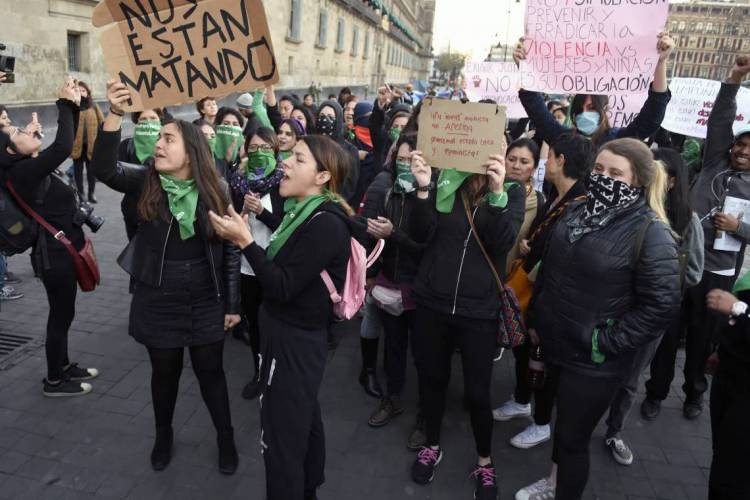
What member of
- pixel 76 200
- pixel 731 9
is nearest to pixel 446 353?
pixel 76 200

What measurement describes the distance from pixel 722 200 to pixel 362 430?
Answer: 9.84ft

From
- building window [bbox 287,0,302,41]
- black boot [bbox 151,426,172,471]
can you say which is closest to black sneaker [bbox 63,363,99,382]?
black boot [bbox 151,426,172,471]

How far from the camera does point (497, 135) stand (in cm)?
261

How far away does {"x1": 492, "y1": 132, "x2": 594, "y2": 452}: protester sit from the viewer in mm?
3086

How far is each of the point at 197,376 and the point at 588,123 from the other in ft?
11.1

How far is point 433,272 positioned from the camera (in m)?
2.94

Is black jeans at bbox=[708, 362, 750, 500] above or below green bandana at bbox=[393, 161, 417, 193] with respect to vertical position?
below

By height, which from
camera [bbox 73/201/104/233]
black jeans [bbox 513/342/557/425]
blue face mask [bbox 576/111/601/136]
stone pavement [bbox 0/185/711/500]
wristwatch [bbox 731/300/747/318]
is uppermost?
blue face mask [bbox 576/111/601/136]

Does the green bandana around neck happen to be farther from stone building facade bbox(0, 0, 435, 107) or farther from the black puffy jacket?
stone building facade bbox(0, 0, 435, 107)

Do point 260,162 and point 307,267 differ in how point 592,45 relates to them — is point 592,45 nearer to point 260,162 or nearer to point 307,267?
point 260,162

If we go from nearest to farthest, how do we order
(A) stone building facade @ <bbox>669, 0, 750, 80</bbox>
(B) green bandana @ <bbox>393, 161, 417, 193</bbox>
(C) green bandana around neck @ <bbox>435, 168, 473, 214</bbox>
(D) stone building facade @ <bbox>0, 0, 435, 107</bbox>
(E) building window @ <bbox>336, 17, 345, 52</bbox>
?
(C) green bandana around neck @ <bbox>435, 168, 473, 214</bbox>, (B) green bandana @ <bbox>393, 161, 417, 193</bbox>, (D) stone building facade @ <bbox>0, 0, 435, 107</bbox>, (E) building window @ <bbox>336, 17, 345, 52</bbox>, (A) stone building facade @ <bbox>669, 0, 750, 80</bbox>

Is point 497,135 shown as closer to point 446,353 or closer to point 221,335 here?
point 446,353

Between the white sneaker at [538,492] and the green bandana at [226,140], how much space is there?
144 inches

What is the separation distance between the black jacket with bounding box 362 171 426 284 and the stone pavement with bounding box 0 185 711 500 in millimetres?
1070
